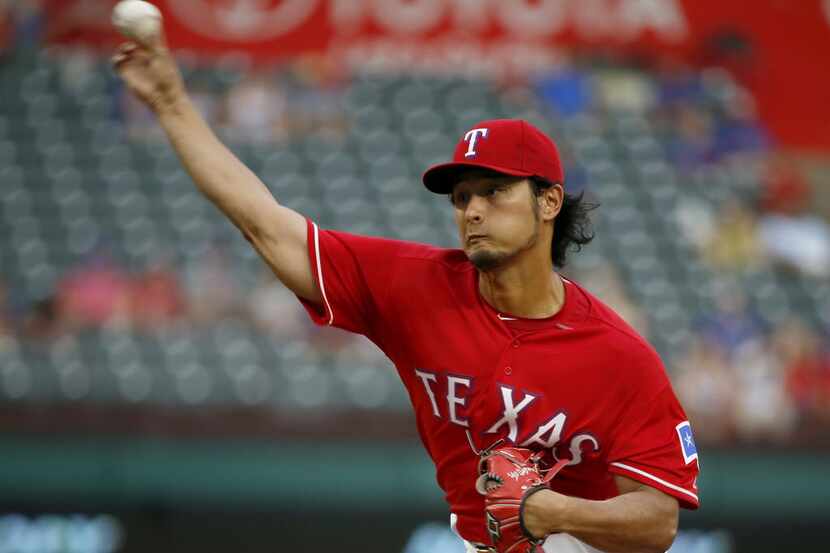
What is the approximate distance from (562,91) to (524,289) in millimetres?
7480

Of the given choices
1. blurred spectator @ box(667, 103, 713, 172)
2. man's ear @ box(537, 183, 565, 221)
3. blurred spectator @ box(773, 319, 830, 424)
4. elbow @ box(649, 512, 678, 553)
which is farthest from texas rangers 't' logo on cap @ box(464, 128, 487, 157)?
blurred spectator @ box(667, 103, 713, 172)

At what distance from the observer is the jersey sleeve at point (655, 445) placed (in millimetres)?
3166

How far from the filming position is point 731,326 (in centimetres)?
874

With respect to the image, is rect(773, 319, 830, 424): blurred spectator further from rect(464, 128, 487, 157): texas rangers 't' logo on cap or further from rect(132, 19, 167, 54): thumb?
rect(132, 19, 167, 54): thumb

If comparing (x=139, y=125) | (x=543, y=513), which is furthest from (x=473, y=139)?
(x=139, y=125)

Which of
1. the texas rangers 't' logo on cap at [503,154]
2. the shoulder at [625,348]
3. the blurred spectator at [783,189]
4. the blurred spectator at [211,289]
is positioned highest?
the blurred spectator at [783,189]

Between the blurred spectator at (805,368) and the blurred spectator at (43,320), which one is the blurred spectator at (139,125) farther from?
the blurred spectator at (805,368)

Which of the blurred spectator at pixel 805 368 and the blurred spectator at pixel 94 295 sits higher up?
the blurred spectator at pixel 94 295

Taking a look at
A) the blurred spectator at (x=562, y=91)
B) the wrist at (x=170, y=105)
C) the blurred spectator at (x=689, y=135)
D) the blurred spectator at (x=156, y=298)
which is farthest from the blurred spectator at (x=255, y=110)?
the wrist at (x=170, y=105)

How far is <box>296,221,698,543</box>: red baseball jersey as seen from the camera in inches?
125

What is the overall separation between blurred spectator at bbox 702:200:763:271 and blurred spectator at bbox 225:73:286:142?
358 cm

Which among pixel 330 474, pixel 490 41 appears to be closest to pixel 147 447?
pixel 330 474

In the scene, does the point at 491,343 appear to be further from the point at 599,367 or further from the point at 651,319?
the point at 651,319

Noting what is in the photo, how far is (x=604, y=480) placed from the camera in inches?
130
